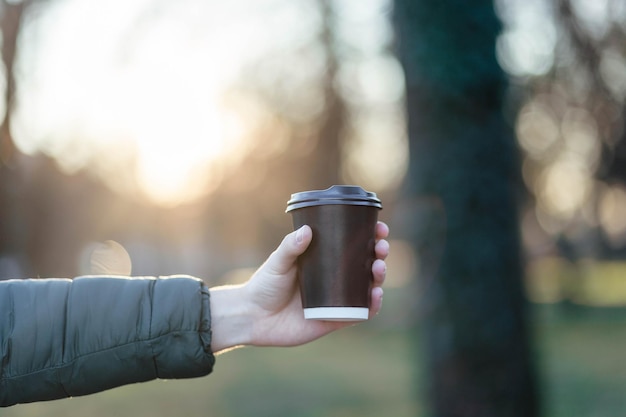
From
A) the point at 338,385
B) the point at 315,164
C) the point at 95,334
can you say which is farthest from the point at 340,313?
the point at 315,164

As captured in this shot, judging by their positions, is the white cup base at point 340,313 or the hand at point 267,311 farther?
the hand at point 267,311

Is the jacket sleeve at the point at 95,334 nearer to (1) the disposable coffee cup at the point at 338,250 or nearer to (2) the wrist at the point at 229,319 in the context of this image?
(2) the wrist at the point at 229,319

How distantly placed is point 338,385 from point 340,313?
23.3 feet

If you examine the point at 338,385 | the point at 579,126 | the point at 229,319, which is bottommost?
the point at 338,385

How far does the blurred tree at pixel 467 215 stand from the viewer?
5.28 metres

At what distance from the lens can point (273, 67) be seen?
528 inches

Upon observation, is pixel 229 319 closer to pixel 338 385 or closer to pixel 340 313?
pixel 340 313

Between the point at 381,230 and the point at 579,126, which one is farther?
the point at 579,126

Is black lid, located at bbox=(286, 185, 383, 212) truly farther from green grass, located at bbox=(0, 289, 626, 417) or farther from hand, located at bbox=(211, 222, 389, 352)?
green grass, located at bbox=(0, 289, 626, 417)

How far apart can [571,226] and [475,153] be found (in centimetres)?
1947

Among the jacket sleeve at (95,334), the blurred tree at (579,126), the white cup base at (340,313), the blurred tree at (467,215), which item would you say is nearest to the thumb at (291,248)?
the white cup base at (340,313)

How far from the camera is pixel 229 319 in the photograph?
2408 millimetres

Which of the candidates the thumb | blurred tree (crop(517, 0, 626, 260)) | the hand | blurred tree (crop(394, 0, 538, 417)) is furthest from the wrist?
blurred tree (crop(517, 0, 626, 260))

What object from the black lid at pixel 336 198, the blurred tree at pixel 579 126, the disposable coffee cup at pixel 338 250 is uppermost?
the blurred tree at pixel 579 126
